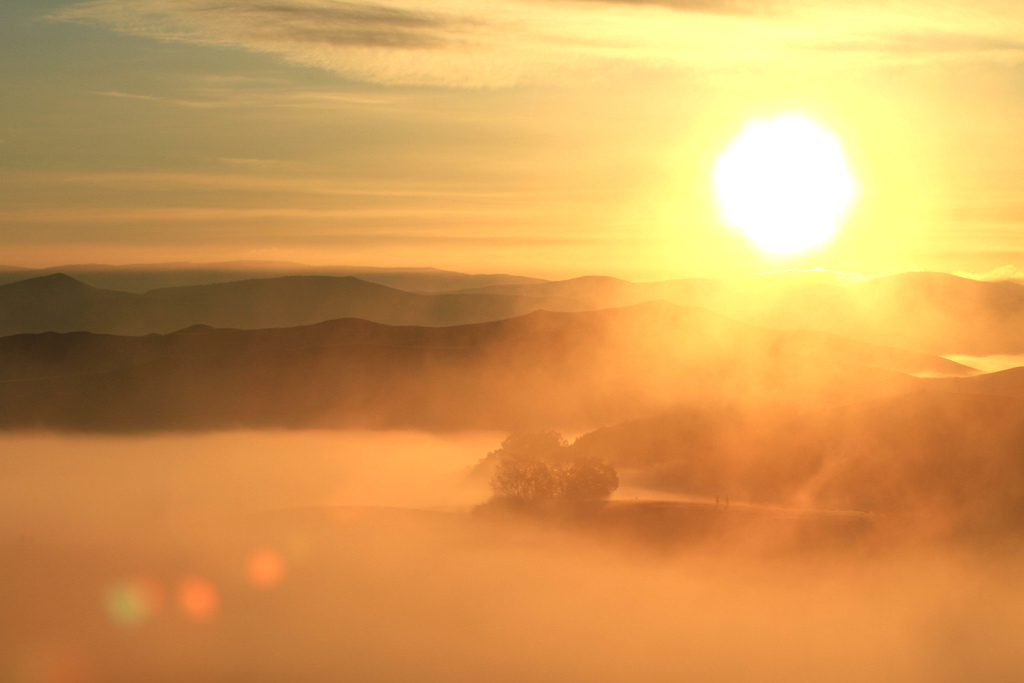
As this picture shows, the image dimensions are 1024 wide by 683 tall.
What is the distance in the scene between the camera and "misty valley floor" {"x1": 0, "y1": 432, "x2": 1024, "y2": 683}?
4347 centimetres

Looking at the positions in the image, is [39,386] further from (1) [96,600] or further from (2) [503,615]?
(2) [503,615]

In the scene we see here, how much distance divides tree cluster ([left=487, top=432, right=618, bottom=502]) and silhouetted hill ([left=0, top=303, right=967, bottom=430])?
266ft

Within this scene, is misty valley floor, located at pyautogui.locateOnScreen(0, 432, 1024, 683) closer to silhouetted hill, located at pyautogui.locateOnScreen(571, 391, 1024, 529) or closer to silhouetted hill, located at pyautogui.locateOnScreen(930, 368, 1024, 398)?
silhouetted hill, located at pyautogui.locateOnScreen(571, 391, 1024, 529)

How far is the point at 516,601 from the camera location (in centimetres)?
4981

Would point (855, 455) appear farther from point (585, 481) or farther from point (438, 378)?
point (438, 378)

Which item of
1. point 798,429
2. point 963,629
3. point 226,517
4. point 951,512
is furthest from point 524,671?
point 798,429

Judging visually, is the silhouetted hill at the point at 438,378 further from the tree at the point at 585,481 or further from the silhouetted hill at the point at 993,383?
the tree at the point at 585,481

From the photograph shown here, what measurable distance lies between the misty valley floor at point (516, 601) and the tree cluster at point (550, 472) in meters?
1.77

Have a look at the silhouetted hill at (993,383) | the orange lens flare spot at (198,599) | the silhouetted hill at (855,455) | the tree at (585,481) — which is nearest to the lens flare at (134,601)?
the orange lens flare spot at (198,599)

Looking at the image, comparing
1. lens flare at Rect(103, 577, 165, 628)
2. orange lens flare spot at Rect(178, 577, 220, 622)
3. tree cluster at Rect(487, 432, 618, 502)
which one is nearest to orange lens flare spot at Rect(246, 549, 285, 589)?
orange lens flare spot at Rect(178, 577, 220, 622)

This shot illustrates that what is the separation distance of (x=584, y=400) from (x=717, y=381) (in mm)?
25599

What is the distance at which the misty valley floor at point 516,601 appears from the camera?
143 ft

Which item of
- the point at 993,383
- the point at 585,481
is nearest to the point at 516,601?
the point at 585,481

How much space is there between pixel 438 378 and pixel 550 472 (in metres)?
98.7
